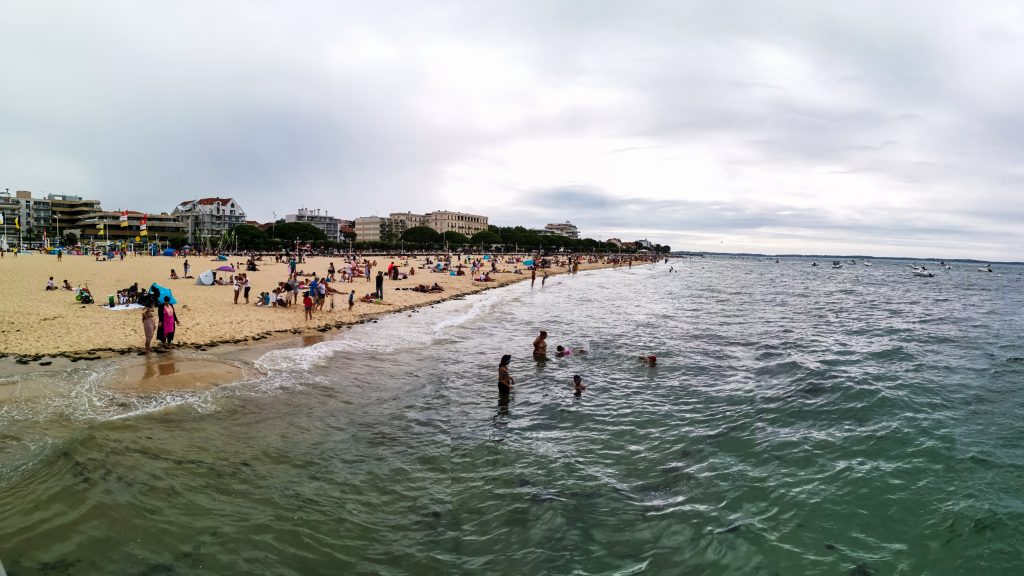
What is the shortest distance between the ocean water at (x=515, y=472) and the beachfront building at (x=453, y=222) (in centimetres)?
17134

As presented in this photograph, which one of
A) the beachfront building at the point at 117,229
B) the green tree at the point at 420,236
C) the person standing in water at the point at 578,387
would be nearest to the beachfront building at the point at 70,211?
the beachfront building at the point at 117,229

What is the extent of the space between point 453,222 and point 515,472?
181490mm

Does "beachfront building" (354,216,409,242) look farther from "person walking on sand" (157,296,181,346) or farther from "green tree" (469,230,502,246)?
"person walking on sand" (157,296,181,346)

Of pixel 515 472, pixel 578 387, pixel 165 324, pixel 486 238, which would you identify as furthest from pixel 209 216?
pixel 515 472

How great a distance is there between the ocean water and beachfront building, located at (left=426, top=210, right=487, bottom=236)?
17134cm

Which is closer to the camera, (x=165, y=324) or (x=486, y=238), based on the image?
(x=165, y=324)

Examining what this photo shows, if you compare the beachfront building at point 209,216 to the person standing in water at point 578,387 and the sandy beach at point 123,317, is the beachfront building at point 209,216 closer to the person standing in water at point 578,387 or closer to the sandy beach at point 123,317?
the sandy beach at point 123,317

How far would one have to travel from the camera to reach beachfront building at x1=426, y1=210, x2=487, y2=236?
18425 cm

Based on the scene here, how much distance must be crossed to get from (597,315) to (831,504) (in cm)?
2135

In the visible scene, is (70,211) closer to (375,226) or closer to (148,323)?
(375,226)

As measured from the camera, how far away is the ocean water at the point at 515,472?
18.8 ft

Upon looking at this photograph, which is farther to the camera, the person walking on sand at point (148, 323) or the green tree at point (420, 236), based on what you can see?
the green tree at point (420, 236)

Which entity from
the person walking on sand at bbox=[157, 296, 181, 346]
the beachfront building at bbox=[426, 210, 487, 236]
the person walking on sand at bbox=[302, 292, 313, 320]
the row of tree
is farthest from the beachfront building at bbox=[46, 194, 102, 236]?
the person walking on sand at bbox=[157, 296, 181, 346]

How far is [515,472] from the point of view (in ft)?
25.8
